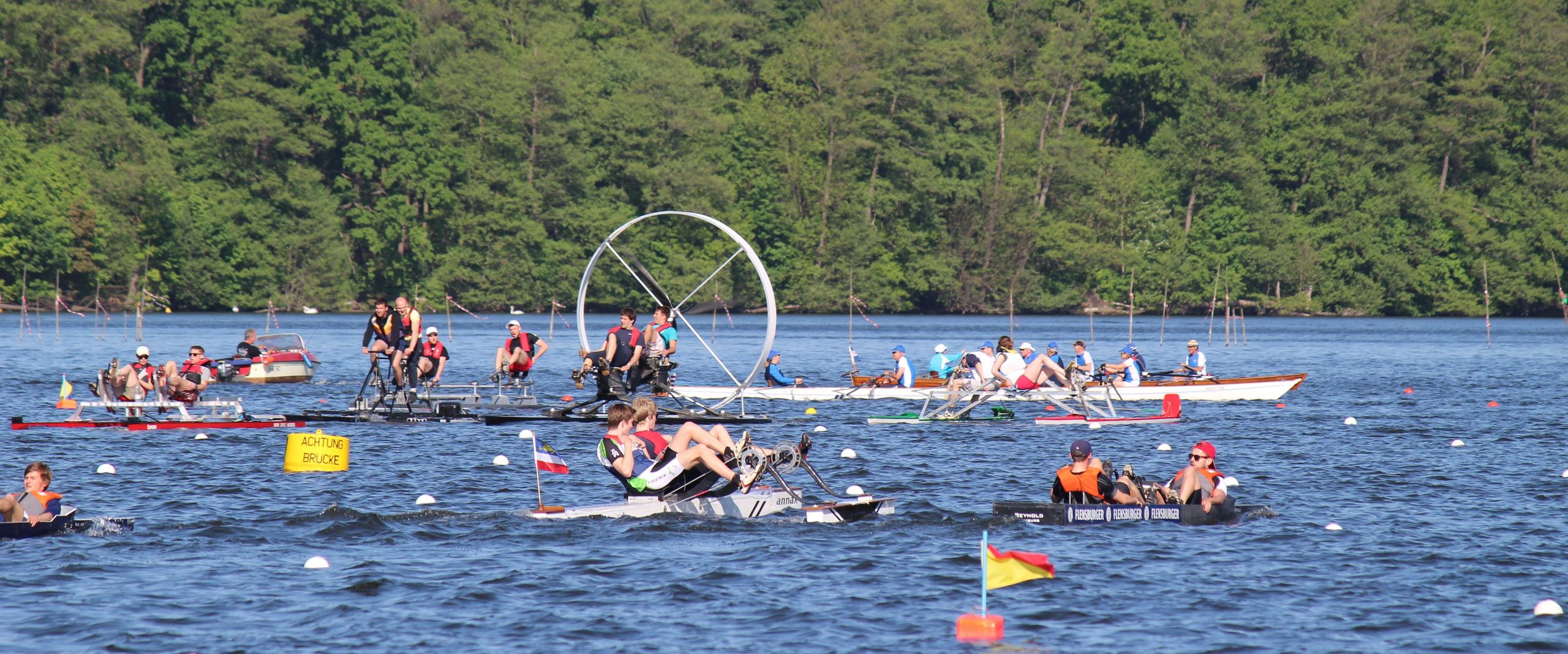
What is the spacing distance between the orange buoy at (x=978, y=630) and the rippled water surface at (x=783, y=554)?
201 mm

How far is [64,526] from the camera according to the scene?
18.3 metres

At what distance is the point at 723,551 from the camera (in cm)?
1809

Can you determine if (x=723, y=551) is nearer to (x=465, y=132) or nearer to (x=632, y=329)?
(x=632, y=329)

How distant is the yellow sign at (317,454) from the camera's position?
23.9 m

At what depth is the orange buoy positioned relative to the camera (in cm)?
1435

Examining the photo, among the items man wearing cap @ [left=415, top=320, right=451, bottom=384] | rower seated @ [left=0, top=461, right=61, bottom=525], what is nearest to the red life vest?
rower seated @ [left=0, top=461, right=61, bottom=525]

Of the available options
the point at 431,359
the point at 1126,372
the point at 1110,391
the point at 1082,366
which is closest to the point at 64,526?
the point at 431,359

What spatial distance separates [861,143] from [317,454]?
87764 mm

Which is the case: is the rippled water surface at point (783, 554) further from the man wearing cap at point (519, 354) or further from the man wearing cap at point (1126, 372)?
the man wearing cap at point (1126, 372)

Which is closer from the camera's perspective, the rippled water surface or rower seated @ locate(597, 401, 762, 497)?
the rippled water surface

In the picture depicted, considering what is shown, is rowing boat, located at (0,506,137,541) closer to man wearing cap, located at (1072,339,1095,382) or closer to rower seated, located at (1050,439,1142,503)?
rower seated, located at (1050,439,1142,503)

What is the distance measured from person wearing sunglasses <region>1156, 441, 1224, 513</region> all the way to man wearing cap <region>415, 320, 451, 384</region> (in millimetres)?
15239

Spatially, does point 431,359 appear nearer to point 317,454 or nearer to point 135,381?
point 135,381

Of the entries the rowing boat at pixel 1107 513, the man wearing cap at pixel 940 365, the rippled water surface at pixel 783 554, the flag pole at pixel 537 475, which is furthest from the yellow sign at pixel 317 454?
the man wearing cap at pixel 940 365
